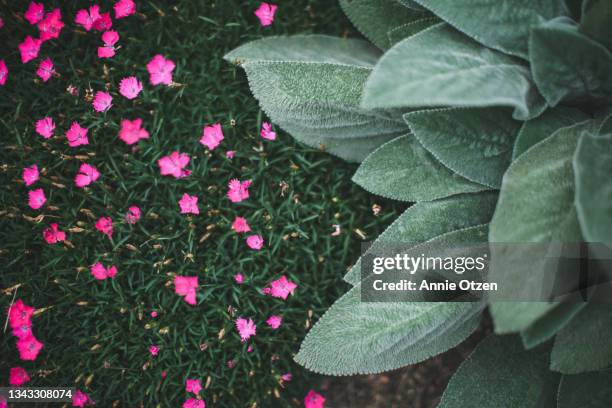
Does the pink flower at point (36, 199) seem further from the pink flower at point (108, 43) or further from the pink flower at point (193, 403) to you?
the pink flower at point (193, 403)

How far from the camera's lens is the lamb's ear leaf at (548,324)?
86 cm

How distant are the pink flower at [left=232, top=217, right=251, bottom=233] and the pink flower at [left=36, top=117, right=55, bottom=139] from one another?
46 centimetres

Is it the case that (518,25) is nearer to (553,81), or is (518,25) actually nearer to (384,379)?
(553,81)

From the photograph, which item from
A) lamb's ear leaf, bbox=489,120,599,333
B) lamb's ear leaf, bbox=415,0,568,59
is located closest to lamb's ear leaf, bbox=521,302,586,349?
lamb's ear leaf, bbox=489,120,599,333

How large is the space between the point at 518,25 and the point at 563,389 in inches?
26.3

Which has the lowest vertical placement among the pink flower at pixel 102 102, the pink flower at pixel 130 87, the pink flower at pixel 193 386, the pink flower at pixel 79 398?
the pink flower at pixel 79 398

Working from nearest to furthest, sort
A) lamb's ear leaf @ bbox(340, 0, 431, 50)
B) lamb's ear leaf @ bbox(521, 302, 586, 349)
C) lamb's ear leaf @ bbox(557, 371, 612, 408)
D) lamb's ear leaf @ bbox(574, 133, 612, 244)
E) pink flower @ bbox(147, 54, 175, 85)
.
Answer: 1. lamb's ear leaf @ bbox(574, 133, 612, 244)
2. lamb's ear leaf @ bbox(521, 302, 586, 349)
3. lamb's ear leaf @ bbox(557, 371, 612, 408)
4. lamb's ear leaf @ bbox(340, 0, 431, 50)
5. pink flower @ bbox(147, 54, 175, 85)

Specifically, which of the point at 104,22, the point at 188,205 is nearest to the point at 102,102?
the point at 104,22

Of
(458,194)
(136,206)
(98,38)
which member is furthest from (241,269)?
(98,38)

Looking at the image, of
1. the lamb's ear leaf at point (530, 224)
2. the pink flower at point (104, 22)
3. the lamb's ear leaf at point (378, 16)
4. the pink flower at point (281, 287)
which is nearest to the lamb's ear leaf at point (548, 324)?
the lamb's ear leaf at point (530, 224)

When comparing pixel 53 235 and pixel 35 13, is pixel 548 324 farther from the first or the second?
pixel 35 13

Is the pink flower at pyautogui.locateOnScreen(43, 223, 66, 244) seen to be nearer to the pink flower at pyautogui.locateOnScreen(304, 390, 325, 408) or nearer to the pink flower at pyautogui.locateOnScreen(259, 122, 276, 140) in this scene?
the pink flower at pyautogui.locateOnScreen(259, 122, 276, 140)

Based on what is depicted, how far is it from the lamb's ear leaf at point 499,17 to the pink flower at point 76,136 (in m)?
0.77

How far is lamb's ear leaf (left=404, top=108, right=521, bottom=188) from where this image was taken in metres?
1.00
